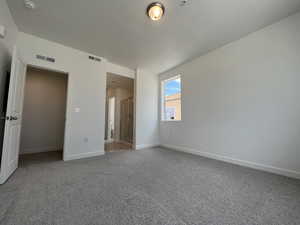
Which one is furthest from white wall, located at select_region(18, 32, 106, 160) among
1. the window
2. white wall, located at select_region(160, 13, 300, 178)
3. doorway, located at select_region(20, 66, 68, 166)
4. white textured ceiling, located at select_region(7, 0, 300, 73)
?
white wall, located at select_region(160, 13, 300, 178)

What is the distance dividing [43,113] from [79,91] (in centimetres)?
193

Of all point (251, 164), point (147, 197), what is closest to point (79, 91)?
point (147, 197)

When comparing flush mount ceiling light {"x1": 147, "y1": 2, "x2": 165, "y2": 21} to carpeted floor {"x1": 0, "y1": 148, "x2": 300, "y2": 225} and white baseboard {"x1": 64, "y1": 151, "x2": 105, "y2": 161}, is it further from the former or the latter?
white baseboard {"x1": 64, "y1": 151, "x2": 105, "y2": 161}

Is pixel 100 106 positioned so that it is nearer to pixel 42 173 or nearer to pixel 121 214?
pixel 42 173

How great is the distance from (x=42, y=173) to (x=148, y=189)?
1934 mm

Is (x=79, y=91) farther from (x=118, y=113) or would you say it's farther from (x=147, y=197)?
(x=147, y=197)

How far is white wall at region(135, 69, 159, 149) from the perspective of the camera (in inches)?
166

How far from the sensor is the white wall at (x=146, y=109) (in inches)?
166

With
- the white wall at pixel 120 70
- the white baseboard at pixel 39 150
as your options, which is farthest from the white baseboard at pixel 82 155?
the white wall at pixel 120 70

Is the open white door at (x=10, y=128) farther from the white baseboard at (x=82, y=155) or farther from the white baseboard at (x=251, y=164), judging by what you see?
the white baseboard at (x=251, y=164)

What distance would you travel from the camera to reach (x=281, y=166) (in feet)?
6.91

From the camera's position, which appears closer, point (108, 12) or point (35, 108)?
point (108, 12)

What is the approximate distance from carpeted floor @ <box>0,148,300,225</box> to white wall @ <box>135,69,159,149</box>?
6.30 ft

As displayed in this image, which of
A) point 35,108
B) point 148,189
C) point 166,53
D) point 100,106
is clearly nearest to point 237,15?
point 166,53
